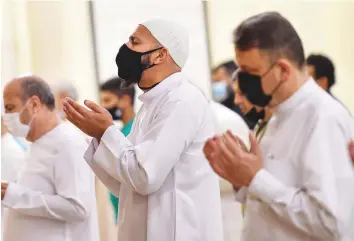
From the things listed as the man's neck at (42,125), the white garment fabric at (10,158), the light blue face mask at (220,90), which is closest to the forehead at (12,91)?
the man's neck at (42,125)

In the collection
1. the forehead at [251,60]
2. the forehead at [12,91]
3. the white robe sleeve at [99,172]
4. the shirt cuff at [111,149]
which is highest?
the forehead at [251,60]

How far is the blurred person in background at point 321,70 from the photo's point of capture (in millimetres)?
3375

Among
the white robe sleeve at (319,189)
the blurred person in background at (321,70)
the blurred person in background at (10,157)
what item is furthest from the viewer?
the blurred person in background at (321,70)

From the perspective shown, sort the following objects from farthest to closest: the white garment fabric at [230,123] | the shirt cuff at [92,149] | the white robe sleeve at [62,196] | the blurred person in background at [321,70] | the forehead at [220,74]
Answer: the forehead at [220,74] → the white garment fabric at [230,123] → the blurred person in background at [321,70] → the white robe sleeve at [62,196] → the shirt cuff at [92,149]

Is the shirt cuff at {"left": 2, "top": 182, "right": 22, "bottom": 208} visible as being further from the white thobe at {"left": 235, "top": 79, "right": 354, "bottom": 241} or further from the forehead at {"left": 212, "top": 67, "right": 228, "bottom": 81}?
the forehead at {"left": 212, "top": 67, "right": 228, "bottom": 81}

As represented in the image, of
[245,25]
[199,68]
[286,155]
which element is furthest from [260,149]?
[199,68]

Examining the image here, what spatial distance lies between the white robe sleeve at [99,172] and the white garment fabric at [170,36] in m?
0.42

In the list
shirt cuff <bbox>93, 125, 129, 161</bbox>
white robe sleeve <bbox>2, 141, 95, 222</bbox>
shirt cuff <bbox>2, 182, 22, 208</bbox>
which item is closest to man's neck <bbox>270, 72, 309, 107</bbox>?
shirt cuff <bbox>93, 125, 129, 161</bbox>

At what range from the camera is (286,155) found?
162cm

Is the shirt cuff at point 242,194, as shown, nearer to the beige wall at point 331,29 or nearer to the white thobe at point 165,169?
the white thobe at point 165,169

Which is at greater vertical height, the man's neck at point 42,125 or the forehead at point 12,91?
the forehead at point 12,91

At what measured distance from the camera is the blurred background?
5.11 meters

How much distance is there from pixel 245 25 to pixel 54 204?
1.21m

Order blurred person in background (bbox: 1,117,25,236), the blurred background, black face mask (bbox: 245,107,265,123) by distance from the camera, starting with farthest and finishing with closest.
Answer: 1. the blurred background
2. blurred person in background (bbox: 1,117,25,236)
3. black face mask (bbox: 245,107,265,123)
